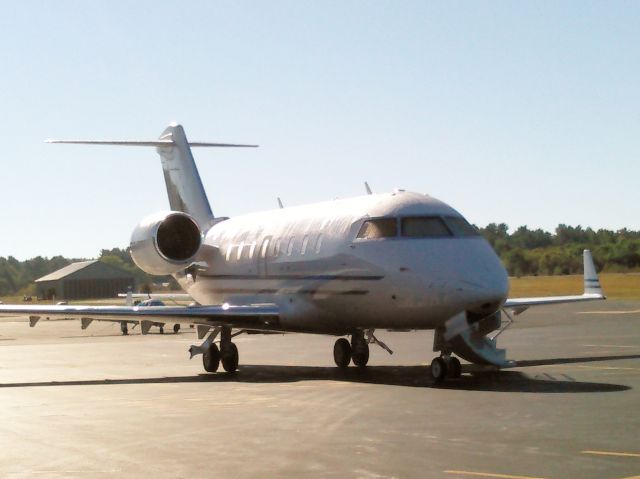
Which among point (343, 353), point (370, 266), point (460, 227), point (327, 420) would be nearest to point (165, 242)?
point (343, 353)

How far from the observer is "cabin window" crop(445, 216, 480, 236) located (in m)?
18.9

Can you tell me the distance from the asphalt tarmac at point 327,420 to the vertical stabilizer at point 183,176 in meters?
7.13

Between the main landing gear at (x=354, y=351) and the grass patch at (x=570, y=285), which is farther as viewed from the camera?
the grass patch at (x=570, y=285)

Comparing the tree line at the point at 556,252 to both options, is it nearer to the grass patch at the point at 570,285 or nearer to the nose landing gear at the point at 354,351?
the grass patch at the point at 570,285

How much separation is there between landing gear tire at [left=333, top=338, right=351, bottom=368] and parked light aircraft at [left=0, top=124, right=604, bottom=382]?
24 millimetres

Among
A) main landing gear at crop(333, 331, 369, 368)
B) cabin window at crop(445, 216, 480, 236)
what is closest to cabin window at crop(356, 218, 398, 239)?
cabin window at crop(445, 216, 480, 236)

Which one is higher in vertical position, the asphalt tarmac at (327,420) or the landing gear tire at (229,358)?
the landing gear tire at (229,358)

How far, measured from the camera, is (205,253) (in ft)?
90.4

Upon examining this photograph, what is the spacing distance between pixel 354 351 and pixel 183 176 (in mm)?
10603

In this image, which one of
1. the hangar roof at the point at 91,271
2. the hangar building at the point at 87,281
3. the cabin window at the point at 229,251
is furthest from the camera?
the hangar roof at the point at 91,271

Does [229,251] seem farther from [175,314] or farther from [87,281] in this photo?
[87,281]

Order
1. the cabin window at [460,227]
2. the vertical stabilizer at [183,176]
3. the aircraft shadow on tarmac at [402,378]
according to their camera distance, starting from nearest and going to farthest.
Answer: the aircraft shadow on tarmac at [402,378]
the cabin window at [460,227]
the vertical stabilizer at [183,176]

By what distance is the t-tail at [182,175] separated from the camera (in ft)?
101

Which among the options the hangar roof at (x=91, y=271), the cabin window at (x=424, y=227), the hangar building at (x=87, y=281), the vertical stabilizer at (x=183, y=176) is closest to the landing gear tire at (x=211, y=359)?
the cabin window at (x=424, y=227)
